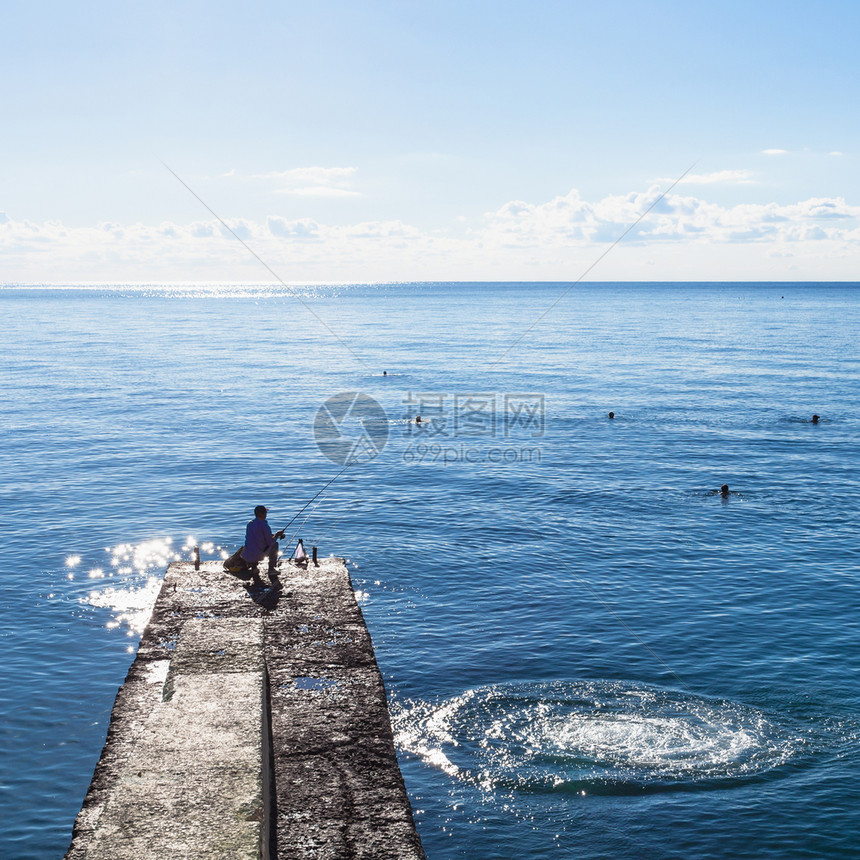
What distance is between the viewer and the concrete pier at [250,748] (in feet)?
29.7

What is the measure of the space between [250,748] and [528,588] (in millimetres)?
16773

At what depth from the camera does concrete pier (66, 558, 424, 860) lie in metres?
9.05

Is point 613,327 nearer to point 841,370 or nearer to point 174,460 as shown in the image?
point 841,370

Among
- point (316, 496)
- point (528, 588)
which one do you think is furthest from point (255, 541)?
point (316, 496)

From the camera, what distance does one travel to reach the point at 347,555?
29141mm

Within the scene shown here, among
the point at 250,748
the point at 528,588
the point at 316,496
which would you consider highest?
the point at 250,748

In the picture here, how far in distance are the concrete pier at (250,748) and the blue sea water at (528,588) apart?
2.89 metres

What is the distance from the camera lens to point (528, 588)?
26219 mm

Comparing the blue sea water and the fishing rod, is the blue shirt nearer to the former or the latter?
the blue sea water

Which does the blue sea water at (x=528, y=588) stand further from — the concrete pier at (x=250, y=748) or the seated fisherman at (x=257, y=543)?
the seated fisherman at (x=257, y=543)

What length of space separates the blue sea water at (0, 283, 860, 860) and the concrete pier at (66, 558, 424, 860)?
9.47 ft

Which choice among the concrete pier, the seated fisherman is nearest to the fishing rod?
the seated fisherman

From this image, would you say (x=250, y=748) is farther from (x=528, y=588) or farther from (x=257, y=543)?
(x=528, y=588)

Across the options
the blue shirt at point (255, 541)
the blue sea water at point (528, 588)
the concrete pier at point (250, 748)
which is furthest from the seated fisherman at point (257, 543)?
the blue sea water at point (528, 588)
